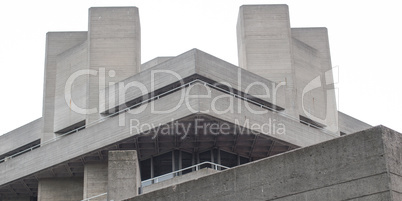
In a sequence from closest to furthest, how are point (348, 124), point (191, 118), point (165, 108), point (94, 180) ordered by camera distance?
point (191, 118) → point (165, 108) → point (94, 180) → point (348, 124)

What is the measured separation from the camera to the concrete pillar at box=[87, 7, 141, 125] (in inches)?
1545

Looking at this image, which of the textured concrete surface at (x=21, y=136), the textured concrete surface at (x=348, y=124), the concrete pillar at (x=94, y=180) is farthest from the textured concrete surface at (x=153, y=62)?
the concrete pillar at (x=94, y=180)

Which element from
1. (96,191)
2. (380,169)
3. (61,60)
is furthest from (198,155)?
(380,169)

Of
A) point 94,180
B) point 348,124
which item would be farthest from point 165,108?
point 348,124

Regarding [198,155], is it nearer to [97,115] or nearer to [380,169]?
[97,115]

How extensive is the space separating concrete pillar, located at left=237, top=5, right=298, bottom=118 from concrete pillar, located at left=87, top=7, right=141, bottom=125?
627 cm

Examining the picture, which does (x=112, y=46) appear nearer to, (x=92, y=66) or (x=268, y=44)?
(x=92, y=66)

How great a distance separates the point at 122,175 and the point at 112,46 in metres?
21.8

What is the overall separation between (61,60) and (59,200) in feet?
28.5

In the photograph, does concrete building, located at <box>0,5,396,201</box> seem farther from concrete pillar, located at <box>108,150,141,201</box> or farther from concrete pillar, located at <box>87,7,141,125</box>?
concrete pillar, located at <box>108,150,141,201</box>

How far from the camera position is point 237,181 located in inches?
583

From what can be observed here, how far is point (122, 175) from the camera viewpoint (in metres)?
18.9

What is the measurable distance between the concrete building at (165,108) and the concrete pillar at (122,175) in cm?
963

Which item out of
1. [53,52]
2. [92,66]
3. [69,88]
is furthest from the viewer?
[53,52]
